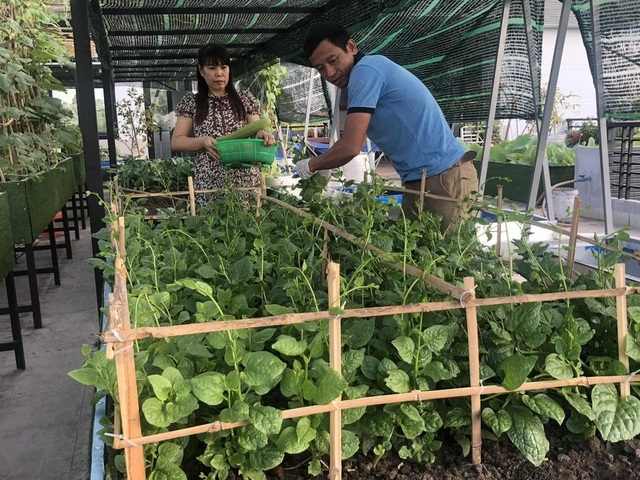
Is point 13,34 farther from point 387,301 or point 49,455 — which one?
point 387,301

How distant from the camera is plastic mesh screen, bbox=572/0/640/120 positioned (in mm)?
2600

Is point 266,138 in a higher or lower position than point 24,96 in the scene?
lower

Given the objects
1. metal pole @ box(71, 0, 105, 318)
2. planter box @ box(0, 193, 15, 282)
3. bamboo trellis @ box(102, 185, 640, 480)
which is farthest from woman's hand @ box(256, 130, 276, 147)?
bamboo trellis @ box(102, 185, 640, 480)

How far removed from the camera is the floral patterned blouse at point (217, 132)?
10.5 ft

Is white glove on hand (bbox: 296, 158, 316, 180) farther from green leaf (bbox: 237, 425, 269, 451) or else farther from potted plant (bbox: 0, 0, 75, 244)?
green leaf (bbox: 237, 425, 269, 451)

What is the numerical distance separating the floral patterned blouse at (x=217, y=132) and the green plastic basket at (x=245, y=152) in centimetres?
24

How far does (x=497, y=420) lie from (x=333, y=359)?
0.37 m

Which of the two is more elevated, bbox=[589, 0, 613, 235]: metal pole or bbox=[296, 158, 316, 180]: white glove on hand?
bbox=[589, 0, 613, 235]: metal pole

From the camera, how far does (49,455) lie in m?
2.59

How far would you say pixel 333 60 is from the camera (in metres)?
2.38

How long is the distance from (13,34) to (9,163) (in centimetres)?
84

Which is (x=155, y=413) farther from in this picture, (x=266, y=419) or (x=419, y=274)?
(x=419, y=274)

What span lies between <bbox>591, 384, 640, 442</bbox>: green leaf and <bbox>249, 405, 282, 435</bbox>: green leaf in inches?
26.1

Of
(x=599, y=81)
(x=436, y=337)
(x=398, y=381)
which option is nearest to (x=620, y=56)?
(x=599, y=81)
